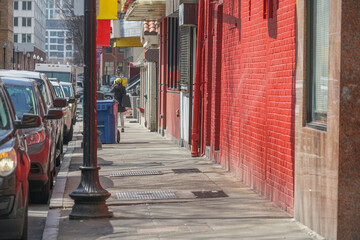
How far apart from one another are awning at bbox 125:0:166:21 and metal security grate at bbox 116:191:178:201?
12.7 meters

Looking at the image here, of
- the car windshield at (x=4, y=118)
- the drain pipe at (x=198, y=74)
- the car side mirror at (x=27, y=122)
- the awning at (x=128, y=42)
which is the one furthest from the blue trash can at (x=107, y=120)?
the awning at (x=128, y=42)

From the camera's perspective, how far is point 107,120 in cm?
2155

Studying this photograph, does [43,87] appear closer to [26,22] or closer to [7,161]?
[7,161]

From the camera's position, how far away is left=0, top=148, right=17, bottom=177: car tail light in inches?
271

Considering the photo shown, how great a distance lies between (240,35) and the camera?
12867 millimetres

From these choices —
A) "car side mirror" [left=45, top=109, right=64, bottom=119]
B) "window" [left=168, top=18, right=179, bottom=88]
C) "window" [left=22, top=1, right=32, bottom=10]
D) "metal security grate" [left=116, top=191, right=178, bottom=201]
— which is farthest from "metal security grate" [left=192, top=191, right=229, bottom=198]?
"window" [left=22, top=1, right=32, bottom=10]

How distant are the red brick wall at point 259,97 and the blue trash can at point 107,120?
7279mm

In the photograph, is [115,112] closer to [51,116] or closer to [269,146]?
[51,116]

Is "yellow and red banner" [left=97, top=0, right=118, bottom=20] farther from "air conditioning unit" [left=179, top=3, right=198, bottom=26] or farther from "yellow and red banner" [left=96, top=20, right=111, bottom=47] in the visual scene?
"air conditioning unit" [left=179, top=3, right=198, bottom=26]

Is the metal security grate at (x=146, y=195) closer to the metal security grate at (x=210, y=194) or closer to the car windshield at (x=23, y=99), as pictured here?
the metal security grate at (x=210, y=194)

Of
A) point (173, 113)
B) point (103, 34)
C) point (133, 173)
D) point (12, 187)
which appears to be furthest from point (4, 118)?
point (173, 113)

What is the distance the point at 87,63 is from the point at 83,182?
1.33 metres

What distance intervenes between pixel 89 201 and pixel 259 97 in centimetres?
300

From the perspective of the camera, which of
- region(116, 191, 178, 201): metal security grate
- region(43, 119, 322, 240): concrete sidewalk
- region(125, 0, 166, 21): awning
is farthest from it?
region(125, 0, 166, 21): awning
